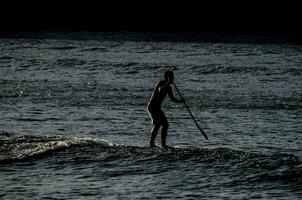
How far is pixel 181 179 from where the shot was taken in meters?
14.4

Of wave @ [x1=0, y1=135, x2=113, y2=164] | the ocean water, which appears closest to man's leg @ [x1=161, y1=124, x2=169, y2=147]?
the ocean water

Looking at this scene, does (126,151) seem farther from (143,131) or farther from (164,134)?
(143,131)

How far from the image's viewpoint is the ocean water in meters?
14.0

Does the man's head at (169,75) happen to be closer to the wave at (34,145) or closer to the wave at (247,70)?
the wave at (34,145)

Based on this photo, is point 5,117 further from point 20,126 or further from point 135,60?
point 135,60

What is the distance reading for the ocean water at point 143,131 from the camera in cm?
1397

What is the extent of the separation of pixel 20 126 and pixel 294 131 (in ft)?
25.7

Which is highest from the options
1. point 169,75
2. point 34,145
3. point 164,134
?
point 169,75

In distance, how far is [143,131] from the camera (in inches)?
794

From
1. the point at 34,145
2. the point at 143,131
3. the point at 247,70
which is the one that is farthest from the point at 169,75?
the point at 247,70

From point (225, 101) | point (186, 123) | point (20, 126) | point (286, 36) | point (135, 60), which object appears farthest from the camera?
point (286, 36)

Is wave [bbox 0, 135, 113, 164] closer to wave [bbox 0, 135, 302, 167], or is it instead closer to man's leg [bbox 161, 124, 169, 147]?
wave [bbox 0, 135, 302, 167]

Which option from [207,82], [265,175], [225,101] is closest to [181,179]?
[265,175]

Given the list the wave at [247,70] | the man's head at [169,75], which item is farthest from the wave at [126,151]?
the wave at [247,70]
